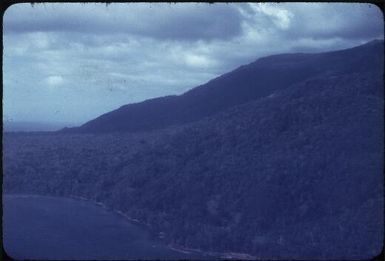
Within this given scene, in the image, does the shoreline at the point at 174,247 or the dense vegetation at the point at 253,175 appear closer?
the shoreline at the point at 174,247

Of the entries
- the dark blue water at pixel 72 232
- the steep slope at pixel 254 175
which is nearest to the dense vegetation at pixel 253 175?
the steep slope at pixel 254 175

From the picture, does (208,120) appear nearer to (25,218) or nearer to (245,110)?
(245,110)

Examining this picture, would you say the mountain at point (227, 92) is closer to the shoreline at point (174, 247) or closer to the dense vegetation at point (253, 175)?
the dense vegetation at point (253, 175)

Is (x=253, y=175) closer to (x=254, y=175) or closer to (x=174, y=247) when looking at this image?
(x=254, y=175)

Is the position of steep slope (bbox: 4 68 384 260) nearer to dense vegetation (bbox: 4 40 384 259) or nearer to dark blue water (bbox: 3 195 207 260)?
dense vegetation (bbox: 4 40 384 259)

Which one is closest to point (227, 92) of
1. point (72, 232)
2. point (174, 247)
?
point (174, 247)
